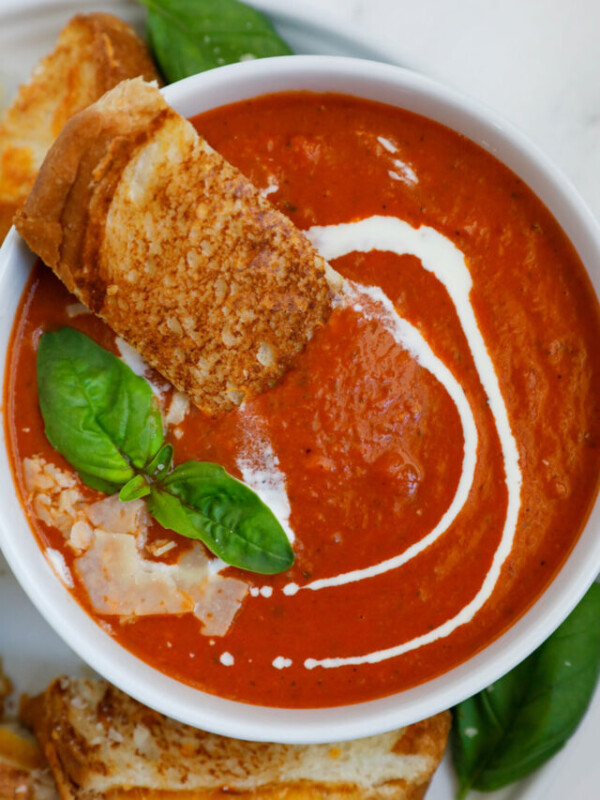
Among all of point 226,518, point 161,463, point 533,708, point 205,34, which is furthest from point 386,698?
point 205,34

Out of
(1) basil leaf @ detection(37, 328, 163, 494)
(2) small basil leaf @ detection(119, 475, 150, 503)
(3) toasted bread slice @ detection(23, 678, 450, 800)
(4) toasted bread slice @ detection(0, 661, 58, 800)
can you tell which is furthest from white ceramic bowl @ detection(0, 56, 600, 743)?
(4) toasted bread slice @ detection(0, 661, 58, 800)

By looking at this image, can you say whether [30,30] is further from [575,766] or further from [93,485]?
[575,766]

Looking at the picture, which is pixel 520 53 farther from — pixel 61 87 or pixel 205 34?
pixel 61 87

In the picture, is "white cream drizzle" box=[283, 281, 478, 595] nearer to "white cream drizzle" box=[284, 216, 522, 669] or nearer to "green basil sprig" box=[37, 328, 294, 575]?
"white cream drizzle" box=[284, 216, 522, 669]

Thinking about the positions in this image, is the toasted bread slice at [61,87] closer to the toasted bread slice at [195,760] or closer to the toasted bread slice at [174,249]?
the toasted bread slice at [174,249]

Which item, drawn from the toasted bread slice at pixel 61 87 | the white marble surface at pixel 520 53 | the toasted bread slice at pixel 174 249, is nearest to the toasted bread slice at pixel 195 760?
the toasted bread slice at pixel 174 249

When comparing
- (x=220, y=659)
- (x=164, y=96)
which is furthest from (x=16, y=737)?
(x=164, y=96)
